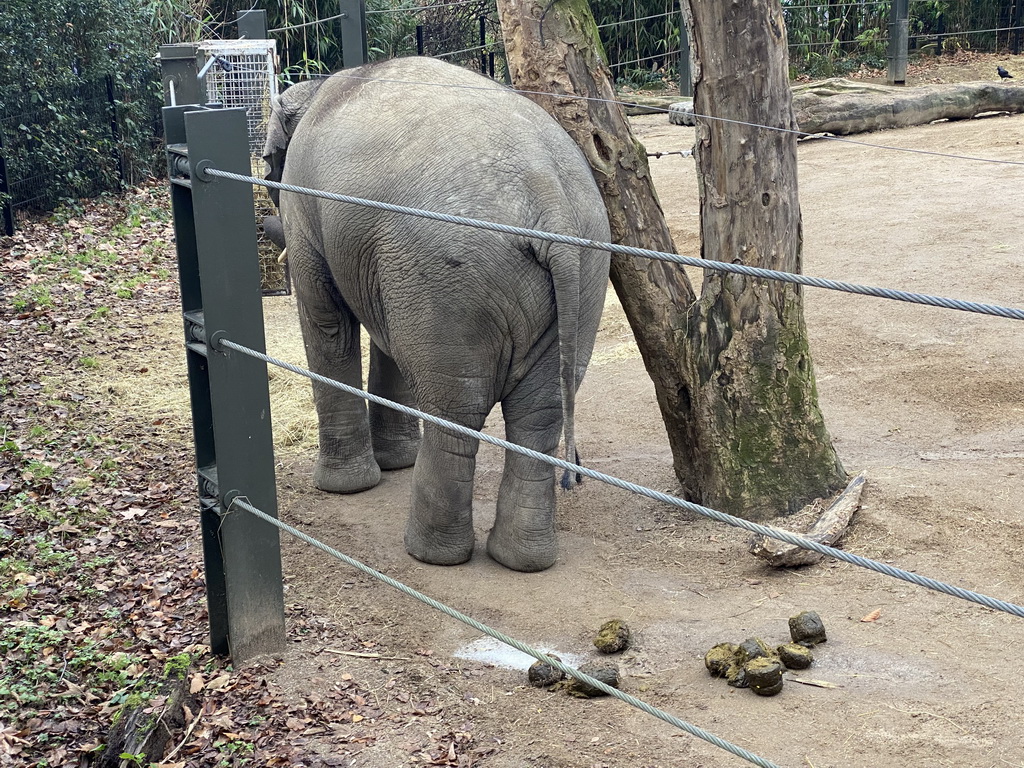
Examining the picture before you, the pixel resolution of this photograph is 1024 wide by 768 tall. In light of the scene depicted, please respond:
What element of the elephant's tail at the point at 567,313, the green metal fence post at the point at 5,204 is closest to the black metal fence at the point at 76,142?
the green metal fence post at the point at 5,204

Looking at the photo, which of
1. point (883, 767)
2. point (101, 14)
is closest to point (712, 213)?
point (883, 767)

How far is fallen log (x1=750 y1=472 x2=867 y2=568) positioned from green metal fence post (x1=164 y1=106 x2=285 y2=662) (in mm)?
1771

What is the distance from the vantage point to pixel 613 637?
3.37 metres

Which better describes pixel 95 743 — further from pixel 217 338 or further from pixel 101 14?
pixel 101 14

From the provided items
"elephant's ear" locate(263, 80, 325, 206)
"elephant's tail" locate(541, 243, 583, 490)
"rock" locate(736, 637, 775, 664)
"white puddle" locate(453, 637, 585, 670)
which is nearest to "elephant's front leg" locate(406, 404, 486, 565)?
"elephant's tail" locate(541, 243, 583, 490)

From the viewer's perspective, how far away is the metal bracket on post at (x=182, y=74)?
3.73 metres

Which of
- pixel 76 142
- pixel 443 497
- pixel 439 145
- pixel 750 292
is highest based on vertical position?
pixel 76 142

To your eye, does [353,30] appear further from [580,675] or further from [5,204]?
[580,675]

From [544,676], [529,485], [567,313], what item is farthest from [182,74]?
[544,676]

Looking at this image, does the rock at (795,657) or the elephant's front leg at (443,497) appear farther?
the elephant's front leg at (443,497)

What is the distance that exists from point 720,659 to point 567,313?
122 cm

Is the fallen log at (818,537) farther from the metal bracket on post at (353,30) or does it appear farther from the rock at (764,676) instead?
the metal bracket on post at (353,30)

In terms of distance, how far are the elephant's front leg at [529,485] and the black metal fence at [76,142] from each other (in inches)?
284

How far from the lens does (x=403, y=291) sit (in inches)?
145
